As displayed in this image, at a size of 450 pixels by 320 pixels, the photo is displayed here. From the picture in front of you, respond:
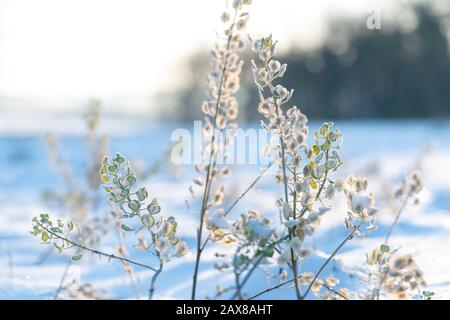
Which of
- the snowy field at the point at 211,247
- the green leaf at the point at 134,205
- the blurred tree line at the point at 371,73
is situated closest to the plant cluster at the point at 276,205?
the green leaf at the point at 134,205

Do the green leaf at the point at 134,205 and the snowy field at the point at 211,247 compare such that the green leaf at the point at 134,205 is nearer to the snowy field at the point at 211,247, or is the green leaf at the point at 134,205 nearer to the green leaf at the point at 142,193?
the green leaf at the point at 142,193

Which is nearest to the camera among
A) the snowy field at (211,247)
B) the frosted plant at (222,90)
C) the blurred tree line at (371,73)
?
the frosted plant at (222,90)

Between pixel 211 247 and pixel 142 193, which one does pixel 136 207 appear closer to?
pixel 142 193

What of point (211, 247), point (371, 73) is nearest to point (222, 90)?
point (211, 247)

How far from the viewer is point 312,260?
232 centimetres

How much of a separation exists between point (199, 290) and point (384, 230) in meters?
1.58

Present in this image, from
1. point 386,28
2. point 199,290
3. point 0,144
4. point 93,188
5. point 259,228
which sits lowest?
point 199,290

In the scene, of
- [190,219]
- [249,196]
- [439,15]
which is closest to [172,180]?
[249,196]

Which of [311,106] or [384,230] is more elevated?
[311,106]

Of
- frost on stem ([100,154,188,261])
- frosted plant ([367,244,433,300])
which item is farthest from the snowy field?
frosted plant ([367,244,433,300])

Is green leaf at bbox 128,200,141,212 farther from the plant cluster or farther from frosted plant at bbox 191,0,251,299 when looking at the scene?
frosted plant at bbox 191,0,251,299

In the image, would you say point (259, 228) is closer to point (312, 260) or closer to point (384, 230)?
point (312, 260)

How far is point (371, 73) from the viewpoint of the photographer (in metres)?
18.8

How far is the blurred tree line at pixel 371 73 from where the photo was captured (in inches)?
726
